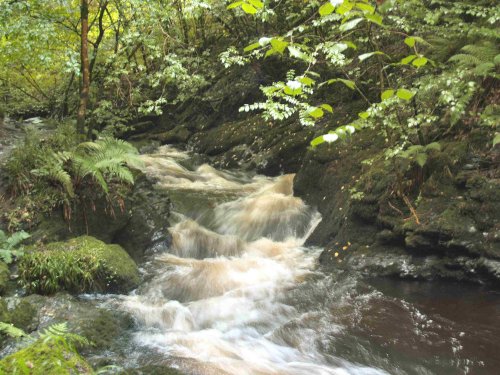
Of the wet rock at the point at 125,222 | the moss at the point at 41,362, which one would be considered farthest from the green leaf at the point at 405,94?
the wet rock at the point at 125,222

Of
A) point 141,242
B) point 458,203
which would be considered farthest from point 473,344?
point 141,242

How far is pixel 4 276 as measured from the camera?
5.56 metres

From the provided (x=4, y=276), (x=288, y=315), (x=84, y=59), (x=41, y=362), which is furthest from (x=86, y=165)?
(x=41, y=362)

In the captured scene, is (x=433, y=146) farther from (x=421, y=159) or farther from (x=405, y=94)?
(x=405, y=94)

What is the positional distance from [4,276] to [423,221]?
591 centimetres

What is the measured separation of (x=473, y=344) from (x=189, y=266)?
452 cm

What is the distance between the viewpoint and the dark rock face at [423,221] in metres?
5.83

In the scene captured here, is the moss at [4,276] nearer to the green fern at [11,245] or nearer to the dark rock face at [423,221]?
the green fern at [11,245]

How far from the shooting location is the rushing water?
4469 millimetres

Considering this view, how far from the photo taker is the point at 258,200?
1009 centimetres

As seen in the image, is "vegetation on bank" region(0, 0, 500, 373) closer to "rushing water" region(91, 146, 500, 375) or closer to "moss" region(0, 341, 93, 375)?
"rushing water" region(91, 146, 500, 375)

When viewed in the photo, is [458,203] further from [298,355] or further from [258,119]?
[258,119]

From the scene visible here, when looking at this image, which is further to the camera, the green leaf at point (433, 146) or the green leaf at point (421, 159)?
the green leaf at point (433, 146)

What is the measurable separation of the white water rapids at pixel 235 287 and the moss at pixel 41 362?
204 cm
